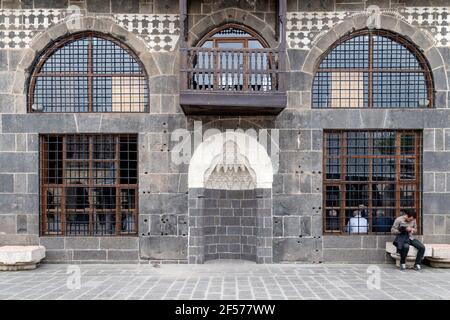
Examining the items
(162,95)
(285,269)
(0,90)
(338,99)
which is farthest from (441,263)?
(0,90)

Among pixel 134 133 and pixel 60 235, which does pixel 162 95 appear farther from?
pixel 60 235

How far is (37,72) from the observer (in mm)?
9375

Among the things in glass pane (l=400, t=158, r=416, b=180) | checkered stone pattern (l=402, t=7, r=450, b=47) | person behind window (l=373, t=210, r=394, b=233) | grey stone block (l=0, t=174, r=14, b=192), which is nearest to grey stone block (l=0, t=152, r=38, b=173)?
grey stone block (l=0, t=174, r=14, b=192)

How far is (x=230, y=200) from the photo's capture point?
983 centimetres

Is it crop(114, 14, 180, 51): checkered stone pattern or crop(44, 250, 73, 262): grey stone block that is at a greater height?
crop(114, 14, 180, 51): checkered stone pattern

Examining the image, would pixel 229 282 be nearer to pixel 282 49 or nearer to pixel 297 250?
pixel 297 250

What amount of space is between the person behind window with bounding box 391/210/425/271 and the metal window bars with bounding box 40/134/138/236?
18.7 ft

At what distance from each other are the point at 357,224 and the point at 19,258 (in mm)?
7320

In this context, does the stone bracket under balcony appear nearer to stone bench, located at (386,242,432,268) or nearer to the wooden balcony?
the wooden balcony

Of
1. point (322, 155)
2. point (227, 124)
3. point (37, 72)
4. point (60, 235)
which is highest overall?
point (37, 72)

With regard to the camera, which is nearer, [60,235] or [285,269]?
[285,269]

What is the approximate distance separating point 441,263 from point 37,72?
987 cm

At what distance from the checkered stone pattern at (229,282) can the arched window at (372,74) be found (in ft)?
12.2

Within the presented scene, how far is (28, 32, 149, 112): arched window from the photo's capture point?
937 centimetres
